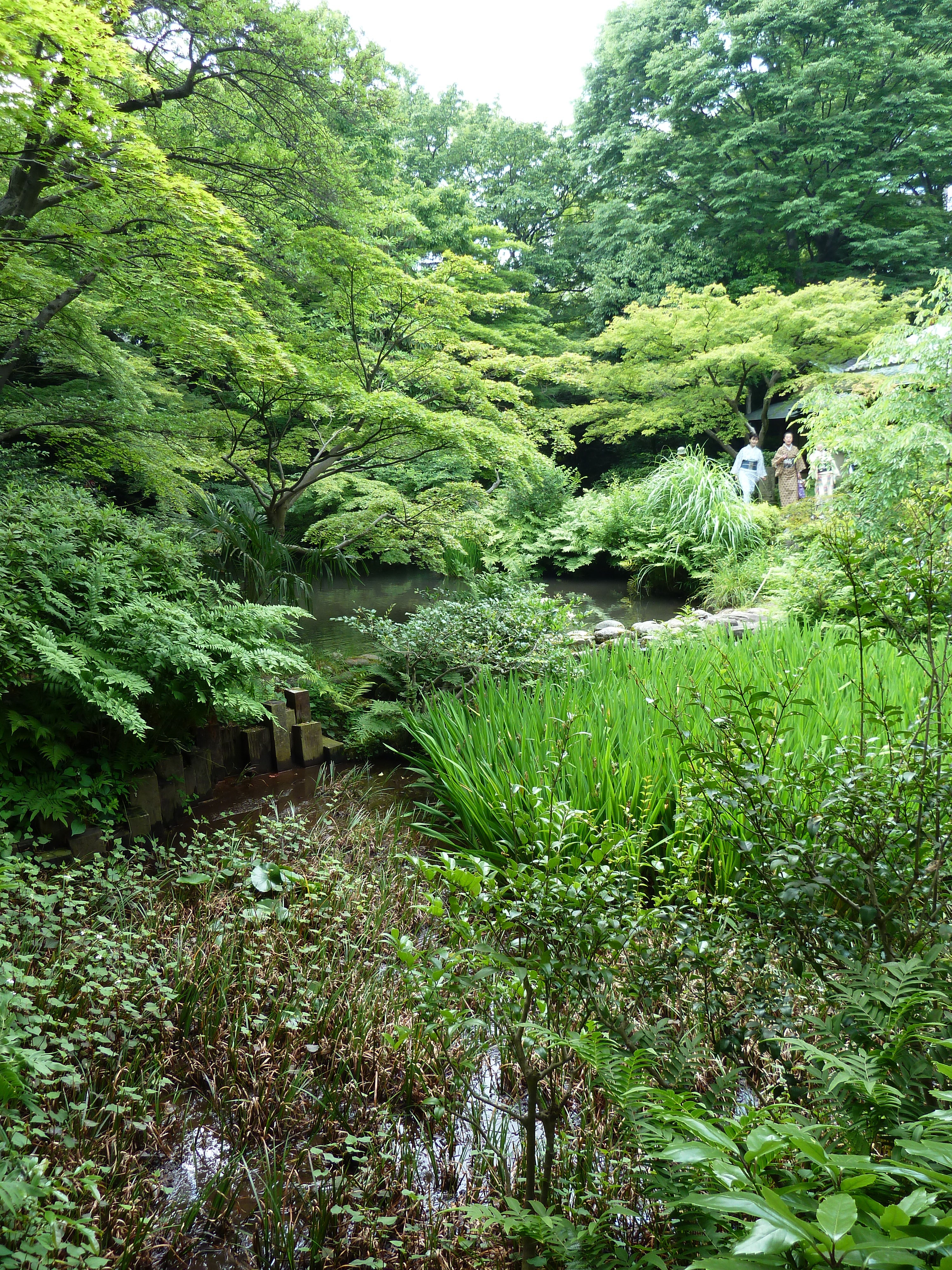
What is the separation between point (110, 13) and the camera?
444cm

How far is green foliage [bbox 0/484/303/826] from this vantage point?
10.3ft

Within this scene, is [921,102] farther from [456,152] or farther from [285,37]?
[285,37]

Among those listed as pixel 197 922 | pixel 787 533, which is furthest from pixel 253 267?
pixel 787 533

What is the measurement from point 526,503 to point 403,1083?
13.3 metres

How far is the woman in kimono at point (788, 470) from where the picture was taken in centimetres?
1130

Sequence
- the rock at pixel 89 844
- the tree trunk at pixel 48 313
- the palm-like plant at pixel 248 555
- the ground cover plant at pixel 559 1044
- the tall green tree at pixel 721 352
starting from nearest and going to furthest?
the ground cover plant at pixel 559 1044 → the rock at pixel 89 844 → the tree trunk at pixel 48 313 → the palm-like plant at pixel 248 555 → the tall green tree at pixel 721 352

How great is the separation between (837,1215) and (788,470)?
1211 centimetres

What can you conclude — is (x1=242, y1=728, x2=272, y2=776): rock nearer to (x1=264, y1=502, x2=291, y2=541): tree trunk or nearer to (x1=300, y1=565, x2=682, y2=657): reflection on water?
(x1=300, y1=565, x2=682, y2=657): reflection on water

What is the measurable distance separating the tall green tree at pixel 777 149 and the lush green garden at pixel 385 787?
24.6 ft

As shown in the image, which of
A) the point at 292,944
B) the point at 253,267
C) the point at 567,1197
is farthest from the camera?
the point at 253,267

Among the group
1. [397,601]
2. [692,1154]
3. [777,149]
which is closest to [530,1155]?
[692,1154]

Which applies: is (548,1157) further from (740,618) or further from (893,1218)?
(740,618)

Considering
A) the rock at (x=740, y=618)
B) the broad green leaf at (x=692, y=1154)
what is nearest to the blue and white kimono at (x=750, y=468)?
the rock at (x=740, y=618)

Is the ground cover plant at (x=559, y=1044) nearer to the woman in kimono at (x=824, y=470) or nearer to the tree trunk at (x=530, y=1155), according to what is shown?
the tree trunk at (x=530, y=1155)
